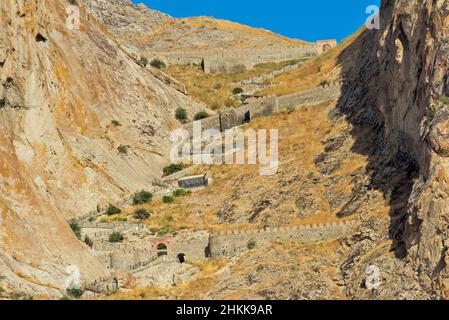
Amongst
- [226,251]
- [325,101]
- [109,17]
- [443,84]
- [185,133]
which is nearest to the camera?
[443,84]

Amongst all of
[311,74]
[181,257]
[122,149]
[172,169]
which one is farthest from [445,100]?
[311,74]

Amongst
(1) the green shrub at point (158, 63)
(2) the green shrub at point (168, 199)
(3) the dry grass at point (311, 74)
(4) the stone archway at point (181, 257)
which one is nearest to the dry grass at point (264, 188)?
(2) the green shrub at point (168, 199)

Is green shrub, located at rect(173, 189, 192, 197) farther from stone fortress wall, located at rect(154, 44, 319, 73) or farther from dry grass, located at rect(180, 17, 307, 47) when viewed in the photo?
dry grass, located at rect(180, 17, 307, 47)

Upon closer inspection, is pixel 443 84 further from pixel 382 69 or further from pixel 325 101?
pixel 325 101

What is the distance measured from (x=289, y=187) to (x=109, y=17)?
69.1 metres

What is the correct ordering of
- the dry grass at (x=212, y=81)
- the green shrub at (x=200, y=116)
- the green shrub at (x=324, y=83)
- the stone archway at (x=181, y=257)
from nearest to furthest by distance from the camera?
the stone archway at (x=181, y=257) → the green shrub at (x=324, y=83) → the green shrub at (x=200, y=116) → the dry grass at (x=212, y=81)

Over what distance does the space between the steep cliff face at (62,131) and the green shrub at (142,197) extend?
162cm

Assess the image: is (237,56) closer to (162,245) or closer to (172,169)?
(172,169)

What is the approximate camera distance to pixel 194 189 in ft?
278

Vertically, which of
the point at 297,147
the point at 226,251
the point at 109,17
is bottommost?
the point at 226,251

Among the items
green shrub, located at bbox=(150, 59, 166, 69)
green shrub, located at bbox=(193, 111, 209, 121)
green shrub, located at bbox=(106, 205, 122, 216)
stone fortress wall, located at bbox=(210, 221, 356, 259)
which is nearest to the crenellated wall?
green shrub, located at bbox=(193, 111, 209, 121)

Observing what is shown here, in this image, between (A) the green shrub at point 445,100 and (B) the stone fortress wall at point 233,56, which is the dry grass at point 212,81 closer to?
(B) the stone fortress wall at point 233,56

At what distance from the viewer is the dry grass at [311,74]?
102 m
